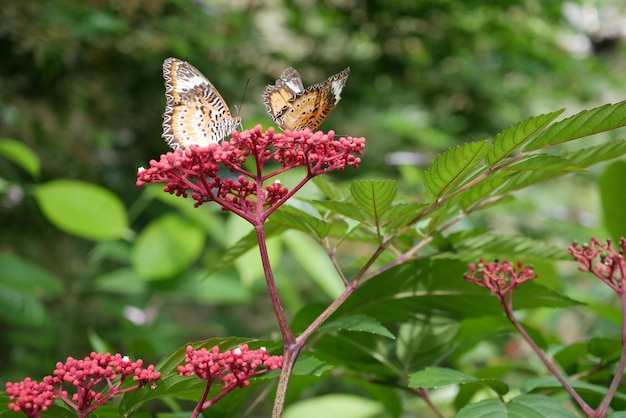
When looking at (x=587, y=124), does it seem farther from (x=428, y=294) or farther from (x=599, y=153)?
(x=428, y=294)

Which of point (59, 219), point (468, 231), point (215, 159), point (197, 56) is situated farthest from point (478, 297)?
point (197, 56)

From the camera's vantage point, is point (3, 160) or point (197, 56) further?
point (197, 56)

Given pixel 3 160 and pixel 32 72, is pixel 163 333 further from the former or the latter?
pixel 32 72

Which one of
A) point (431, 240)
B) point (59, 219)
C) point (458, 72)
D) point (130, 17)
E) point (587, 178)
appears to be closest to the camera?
point (431, 240)

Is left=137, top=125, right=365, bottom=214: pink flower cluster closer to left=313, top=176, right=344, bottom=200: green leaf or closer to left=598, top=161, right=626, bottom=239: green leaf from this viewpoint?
left=313, top=176, right=344, bottom=200: green leaf

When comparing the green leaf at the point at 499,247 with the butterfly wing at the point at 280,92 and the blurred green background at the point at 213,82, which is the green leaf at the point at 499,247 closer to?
the butterfly wing at the point at 280,92

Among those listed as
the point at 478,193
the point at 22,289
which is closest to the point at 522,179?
the point at 478,193

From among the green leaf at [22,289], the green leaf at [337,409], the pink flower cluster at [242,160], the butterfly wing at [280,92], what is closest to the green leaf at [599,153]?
the pink flower cluster at [242,160]
